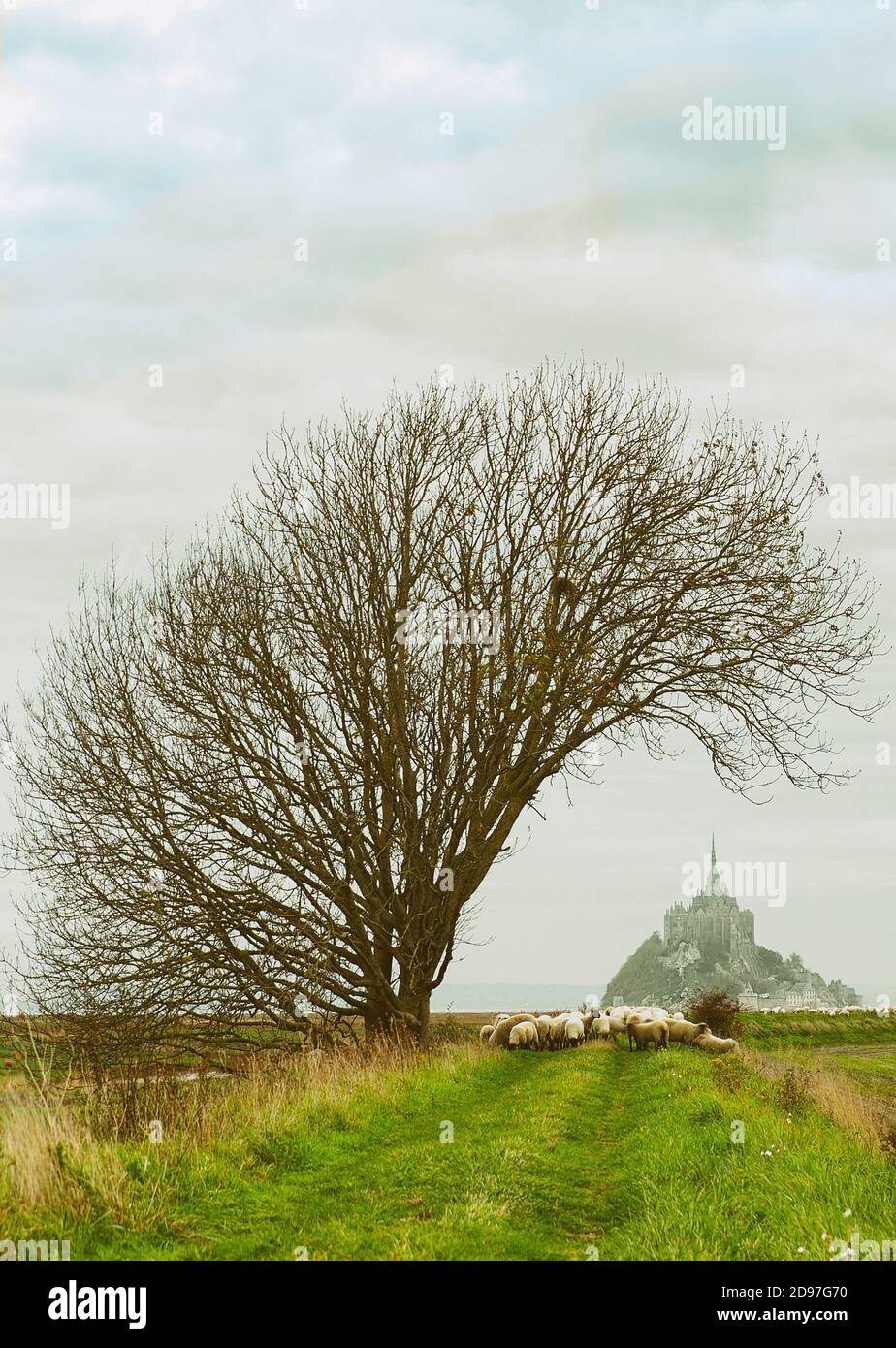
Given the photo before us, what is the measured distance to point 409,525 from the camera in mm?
21516

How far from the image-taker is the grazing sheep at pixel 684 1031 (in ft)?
86.3

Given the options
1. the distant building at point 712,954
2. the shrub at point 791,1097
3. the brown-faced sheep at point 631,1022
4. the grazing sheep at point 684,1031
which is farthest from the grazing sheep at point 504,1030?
the distant building at point 712,954

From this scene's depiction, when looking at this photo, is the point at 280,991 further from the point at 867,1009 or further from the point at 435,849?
the point at 867,1009

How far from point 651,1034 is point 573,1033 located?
82.4 inches

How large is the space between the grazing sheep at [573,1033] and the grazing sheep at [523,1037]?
1022mm

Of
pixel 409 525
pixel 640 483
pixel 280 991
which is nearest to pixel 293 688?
pixel 409 525

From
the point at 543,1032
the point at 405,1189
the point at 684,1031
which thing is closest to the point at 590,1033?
the point at 543,1032

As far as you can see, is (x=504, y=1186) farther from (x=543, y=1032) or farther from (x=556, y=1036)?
(x=556, y=1036)

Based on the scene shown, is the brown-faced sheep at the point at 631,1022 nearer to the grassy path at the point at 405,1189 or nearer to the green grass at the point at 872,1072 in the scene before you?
the green grass at the point at 872,1072

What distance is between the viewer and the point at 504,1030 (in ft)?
87.2

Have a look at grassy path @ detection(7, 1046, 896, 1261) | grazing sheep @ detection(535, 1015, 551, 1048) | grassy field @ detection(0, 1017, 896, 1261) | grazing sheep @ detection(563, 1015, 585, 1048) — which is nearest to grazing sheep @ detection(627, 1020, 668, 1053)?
grazing sheep @ detection(563, 1015, 585, 1048)

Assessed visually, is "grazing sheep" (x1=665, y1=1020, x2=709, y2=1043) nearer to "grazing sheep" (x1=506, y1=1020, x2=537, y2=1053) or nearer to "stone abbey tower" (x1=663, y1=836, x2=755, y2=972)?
"grazing sheep" (x1=506, y1=1020, x2=537, y2=1053)

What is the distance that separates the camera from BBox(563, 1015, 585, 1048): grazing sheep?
88.4 ft
